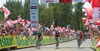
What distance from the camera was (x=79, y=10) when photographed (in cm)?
10500

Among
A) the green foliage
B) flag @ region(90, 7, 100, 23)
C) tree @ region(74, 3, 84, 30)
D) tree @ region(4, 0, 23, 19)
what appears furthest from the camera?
tree @ region(74, 3, 84, 30)

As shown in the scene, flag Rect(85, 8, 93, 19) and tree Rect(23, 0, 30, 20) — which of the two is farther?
tree Rect(23, 0, 30, 20)

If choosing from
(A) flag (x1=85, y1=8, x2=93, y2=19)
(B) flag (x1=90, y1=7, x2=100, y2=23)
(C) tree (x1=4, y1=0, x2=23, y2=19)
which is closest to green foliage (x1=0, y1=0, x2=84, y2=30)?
(C) tree (x1=4, y1=0, x2=23, y2=19)

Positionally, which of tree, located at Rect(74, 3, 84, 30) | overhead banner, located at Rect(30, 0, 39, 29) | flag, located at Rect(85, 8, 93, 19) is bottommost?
tree, located at Rect(74, 3, 84, 30)

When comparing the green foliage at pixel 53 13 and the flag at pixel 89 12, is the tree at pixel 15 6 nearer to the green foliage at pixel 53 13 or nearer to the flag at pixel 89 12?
the green foliage at pixel 53 13

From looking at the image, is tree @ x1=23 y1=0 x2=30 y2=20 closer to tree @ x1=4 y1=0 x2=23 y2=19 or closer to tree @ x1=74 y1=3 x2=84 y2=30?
tree @ x1=4 y1=0 x2=23 y2=19

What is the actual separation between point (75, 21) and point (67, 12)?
661cm

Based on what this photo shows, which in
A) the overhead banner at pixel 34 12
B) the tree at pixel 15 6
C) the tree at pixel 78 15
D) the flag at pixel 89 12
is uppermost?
the flag at pixel 89 12

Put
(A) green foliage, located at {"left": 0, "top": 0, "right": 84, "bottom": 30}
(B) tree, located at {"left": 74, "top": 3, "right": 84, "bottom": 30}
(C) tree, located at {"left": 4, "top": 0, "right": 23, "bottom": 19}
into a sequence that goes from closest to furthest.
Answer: (A) green foliage, located at {"left": 0, "top": 0, "right": 84, "bottom": 30}, (C) tree, located at {"left": 4, "top": 0, "right": 23, "bottom": 19}, (B) tree, located at {"left": 74, "top": 3, "right": 84, "bottom": 30}

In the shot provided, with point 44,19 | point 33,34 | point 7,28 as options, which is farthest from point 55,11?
point 7,28

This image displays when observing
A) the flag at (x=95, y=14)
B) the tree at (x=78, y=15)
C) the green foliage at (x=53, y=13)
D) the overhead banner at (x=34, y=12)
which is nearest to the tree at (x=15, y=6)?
the green foliage at (x=53, y=13)

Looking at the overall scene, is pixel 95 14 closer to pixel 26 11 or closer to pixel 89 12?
pixel 89 12

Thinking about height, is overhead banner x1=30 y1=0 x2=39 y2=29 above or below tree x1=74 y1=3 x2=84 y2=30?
above

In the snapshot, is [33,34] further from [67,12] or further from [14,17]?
[67,12]
